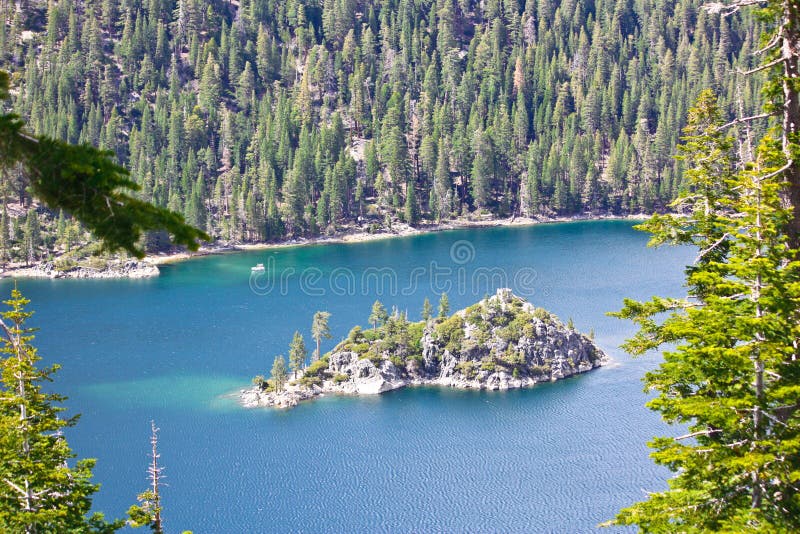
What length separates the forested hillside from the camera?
161 meters

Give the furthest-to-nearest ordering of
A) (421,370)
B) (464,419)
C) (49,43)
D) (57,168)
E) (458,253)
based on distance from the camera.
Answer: (49,43) < (458,253) < (421,370) < (464,419) < (57,168)

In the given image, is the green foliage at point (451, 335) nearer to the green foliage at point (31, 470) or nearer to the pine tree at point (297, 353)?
the pine tree at point (297, 353)

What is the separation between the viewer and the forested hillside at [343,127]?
161 meters

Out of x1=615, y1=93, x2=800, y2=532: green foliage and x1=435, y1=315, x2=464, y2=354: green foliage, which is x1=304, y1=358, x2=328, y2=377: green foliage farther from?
x1=615, y1=93, x2=800, y2=532: green foliage

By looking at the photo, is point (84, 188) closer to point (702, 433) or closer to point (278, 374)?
point (702, 433)

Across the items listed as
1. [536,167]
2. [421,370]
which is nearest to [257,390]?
[421,370]

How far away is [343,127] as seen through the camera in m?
186

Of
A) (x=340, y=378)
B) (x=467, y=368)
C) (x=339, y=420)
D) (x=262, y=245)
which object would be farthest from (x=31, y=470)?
(x=262, y=245)

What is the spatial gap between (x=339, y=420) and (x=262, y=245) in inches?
3410

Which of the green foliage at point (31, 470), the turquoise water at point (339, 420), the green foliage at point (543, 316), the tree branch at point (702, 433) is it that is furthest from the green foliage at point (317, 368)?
the tree branch at point (702, 433)

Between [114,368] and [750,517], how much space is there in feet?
249

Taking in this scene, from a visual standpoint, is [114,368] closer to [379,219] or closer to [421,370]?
[421,370]

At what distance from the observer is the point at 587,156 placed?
173m

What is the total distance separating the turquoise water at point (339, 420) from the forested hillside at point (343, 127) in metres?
45.8
